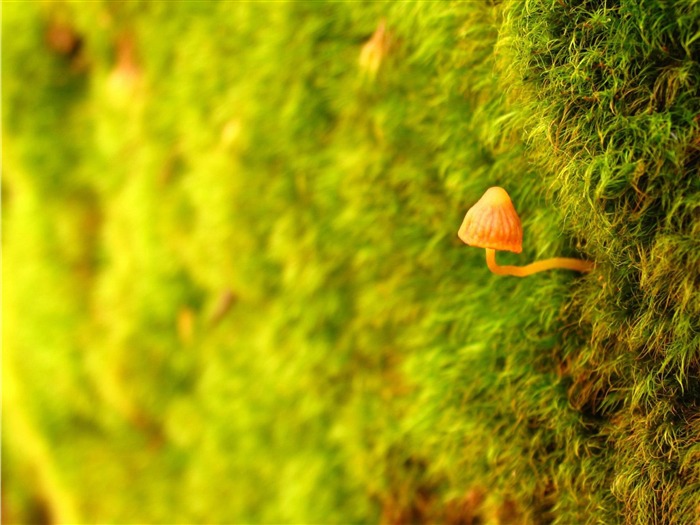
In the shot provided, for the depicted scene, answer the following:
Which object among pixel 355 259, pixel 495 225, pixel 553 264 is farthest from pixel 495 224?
pixel 355 259

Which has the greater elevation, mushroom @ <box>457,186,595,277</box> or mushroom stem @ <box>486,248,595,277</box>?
mushroom @ <box>457,186,595,277</box>

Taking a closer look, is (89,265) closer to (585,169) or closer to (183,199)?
(183,199)

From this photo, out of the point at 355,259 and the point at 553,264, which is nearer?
the point at 553,264

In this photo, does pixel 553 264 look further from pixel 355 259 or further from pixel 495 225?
pixel 355 259

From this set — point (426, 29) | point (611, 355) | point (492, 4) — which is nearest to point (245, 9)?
point (426, 29)
